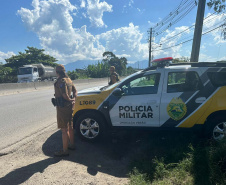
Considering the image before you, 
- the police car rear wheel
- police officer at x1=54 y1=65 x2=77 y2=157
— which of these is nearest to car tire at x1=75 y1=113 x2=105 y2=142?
police officer at x1=54 y1=65 x2=77 y2=157

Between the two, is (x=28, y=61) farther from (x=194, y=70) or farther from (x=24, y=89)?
(x=194, y=70)

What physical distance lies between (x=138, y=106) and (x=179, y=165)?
145cm

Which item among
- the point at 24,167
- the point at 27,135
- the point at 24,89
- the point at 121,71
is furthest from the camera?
the point at 121,71

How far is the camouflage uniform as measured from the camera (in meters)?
3.62

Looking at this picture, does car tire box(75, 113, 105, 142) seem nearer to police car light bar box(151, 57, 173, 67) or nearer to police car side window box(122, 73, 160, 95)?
police car side window box(122, 73, 160, 95)

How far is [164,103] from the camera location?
3.90 m

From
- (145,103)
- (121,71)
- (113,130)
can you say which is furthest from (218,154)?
(121,71)

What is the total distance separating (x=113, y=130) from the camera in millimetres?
4230

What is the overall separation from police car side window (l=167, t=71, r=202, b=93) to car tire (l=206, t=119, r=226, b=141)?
810 mm

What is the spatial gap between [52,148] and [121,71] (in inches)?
2610

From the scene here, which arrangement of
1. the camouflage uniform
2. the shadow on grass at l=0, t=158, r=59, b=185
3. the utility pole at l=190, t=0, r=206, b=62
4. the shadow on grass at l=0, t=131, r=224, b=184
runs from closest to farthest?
the shadow on grass at l=0, t=158, r=59, b=185, the shadow on grass at l=0, t=131, r=224, b=184, the camouflage uniform, the utility pole at l=190, t=0, r=206, b=62

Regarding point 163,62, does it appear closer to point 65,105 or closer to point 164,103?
point 164,103

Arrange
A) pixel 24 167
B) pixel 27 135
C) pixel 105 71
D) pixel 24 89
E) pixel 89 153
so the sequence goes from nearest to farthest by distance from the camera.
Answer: pixel 24 167 → pixel 89 153 → pixel 27 135 → pixel 24 89 → pixel 105 71

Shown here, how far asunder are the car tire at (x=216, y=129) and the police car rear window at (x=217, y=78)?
81cm
